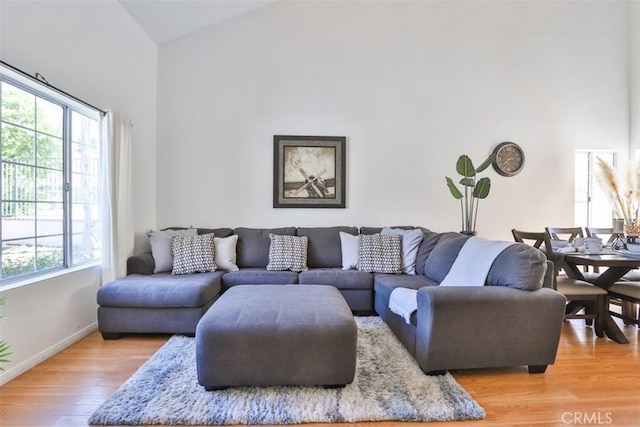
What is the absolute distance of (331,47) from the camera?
173 inches

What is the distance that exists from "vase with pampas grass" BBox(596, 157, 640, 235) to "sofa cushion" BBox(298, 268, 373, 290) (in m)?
2.86

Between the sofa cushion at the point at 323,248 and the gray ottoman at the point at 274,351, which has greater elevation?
the sofa cushion at the point at 323,248

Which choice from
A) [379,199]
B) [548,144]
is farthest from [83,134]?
[548,144]

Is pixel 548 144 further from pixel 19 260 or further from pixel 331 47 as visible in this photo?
pixel 19 260

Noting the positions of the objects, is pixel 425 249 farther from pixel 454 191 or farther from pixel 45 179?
pixel 45 179

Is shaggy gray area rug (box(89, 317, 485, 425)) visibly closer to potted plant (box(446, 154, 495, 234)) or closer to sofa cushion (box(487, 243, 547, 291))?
sofa cushion (box(487, 243, 547, 291))

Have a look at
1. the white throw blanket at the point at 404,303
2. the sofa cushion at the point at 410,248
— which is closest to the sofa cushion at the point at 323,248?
the sofa cushion at the point at 410,248

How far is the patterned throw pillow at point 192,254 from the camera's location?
11.6 feet

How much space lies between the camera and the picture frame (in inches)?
172

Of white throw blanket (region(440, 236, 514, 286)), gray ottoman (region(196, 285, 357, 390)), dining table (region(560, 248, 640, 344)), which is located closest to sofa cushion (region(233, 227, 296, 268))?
gray ottoman (region(196, 285, 357, 390))

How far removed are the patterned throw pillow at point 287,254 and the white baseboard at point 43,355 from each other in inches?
68.6

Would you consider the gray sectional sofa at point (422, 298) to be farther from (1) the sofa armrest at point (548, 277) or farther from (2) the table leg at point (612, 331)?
(2) the table leg at point (612, 331)

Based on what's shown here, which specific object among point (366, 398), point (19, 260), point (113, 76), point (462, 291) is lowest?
point (366, 398)

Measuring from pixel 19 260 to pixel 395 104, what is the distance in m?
4.11
